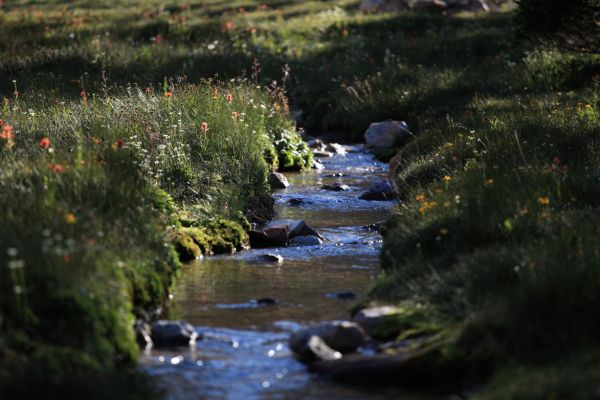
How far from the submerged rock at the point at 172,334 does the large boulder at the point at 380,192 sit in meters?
6.73

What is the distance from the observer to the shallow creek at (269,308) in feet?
21.4

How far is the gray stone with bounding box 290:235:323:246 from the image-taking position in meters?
11.0

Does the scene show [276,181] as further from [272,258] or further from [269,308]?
[269,308]

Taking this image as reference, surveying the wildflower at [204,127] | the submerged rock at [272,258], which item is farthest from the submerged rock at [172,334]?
the wildflower at [204,127]

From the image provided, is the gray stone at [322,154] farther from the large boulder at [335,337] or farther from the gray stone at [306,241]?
the large boulder at [335,337]

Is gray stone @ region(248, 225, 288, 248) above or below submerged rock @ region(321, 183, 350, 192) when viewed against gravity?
above

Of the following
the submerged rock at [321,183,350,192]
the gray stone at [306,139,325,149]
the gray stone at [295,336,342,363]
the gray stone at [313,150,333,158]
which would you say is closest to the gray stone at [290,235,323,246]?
the submerged rock at [321,183,350,192]

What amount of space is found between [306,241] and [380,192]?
3107 mm

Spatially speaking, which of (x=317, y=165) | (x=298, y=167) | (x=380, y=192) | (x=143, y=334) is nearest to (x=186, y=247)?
(x=143, y=334)

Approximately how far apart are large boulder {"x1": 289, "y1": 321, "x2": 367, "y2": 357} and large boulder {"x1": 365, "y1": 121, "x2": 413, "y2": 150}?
35.3 feet

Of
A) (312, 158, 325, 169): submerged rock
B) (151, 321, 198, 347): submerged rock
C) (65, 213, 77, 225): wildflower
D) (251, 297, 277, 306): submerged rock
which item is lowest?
(312, 158, 325, 169): submerged rock

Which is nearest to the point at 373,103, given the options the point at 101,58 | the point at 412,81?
the point at 412,81

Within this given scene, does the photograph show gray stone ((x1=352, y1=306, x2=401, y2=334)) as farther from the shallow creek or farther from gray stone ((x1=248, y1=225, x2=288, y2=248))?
gray stone ((x1=248, y1=225, x2=288, y2=248))

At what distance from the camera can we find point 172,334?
734 cm
